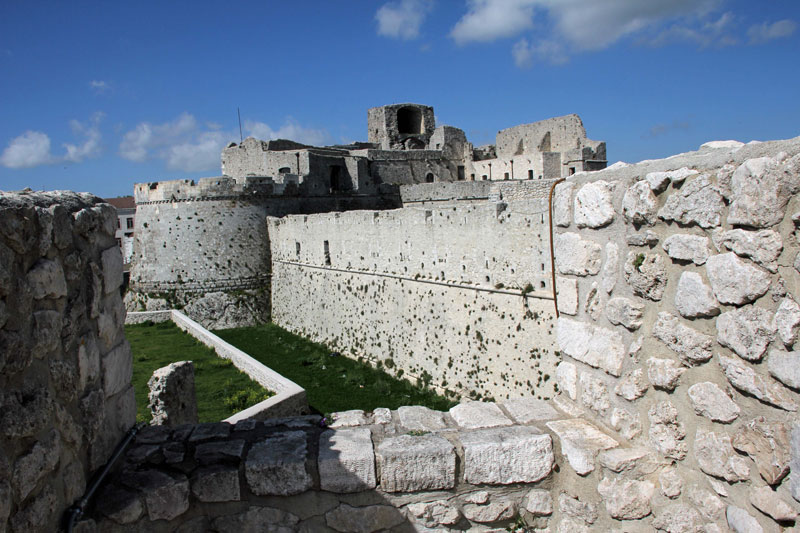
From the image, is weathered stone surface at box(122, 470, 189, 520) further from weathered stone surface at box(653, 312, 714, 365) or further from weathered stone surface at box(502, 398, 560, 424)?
weathered stone surface at box(653, 312, 714, 365)

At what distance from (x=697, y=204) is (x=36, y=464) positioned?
2502mm

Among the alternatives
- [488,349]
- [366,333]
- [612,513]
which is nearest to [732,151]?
[612,513]

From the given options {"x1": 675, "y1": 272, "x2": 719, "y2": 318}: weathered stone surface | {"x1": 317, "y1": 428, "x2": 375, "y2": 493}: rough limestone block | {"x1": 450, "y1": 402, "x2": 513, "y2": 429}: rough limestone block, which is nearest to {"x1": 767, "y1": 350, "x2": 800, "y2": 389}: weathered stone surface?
{"x1": 675, "y1": 272, "x2": 719, "y2": 318}: weathered stone surface

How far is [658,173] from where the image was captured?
2383 millimetres

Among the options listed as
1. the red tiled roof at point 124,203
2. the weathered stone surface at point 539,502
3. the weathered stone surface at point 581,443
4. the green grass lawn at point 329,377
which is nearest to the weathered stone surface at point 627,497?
the weathered stone surface at point 581,443

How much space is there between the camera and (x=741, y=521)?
6.93ft

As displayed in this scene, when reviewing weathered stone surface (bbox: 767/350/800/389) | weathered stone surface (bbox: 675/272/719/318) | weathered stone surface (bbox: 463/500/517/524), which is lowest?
weathered stone surface (bbox: 463/500/517/524)

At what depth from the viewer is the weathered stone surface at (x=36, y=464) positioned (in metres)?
1.94

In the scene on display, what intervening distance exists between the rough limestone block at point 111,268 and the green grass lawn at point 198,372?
4.76 m

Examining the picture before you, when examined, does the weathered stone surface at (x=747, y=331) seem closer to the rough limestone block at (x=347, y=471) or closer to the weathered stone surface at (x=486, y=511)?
the weathered stone surface at (x=486, y=511)

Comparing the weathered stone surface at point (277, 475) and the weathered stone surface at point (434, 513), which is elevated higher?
the weathered stone surface at point (277, 475)

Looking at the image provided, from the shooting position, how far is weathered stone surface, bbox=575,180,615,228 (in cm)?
264

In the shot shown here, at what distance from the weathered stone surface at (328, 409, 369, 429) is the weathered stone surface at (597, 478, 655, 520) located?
1.20 m

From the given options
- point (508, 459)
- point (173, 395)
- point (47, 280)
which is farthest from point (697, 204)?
point (173, 395)
